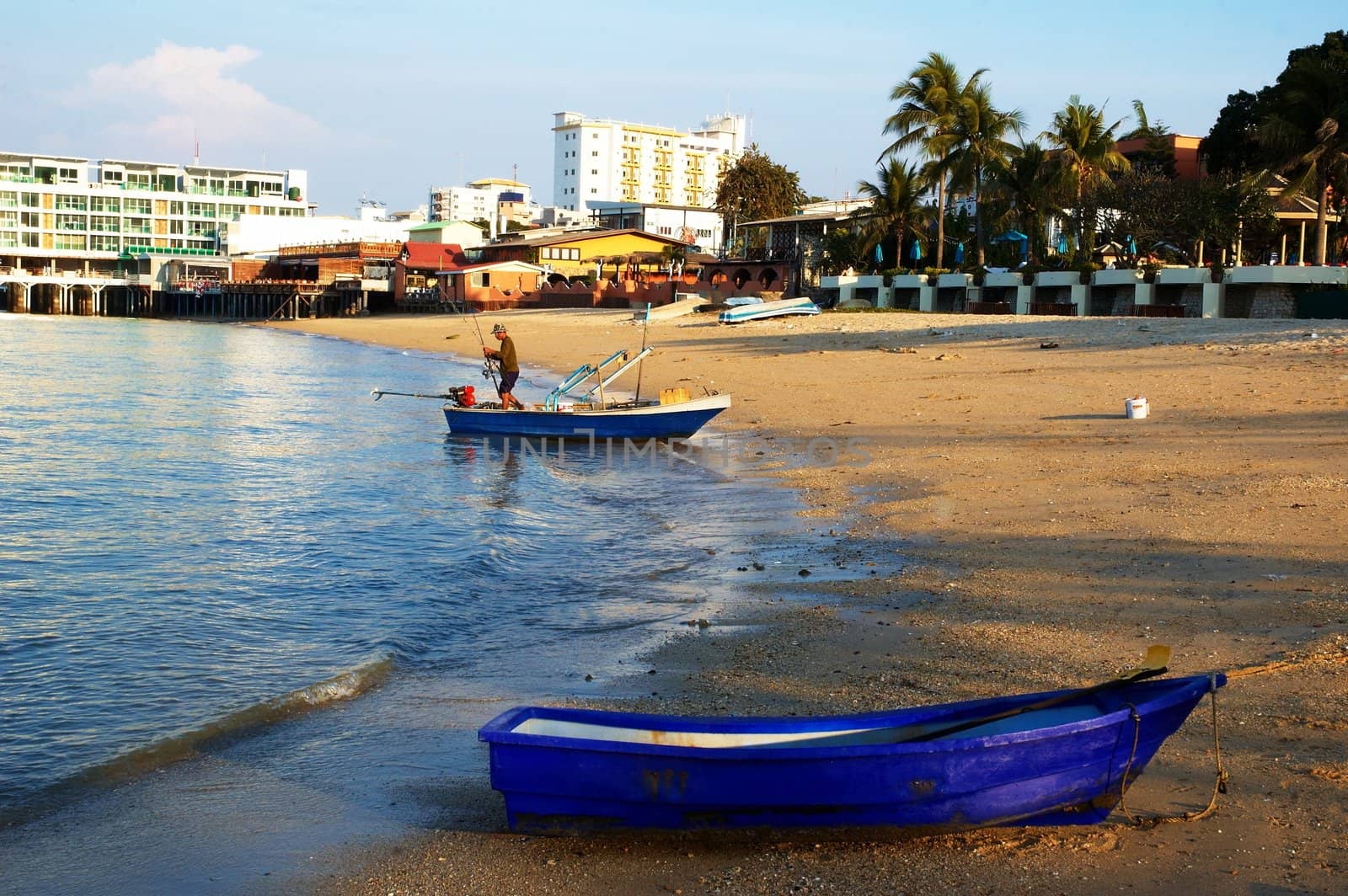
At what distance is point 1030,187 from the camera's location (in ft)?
159

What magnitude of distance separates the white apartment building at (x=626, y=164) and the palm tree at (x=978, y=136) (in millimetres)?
123937

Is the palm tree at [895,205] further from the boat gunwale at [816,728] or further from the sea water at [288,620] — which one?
the boat gunwale at [816,728]

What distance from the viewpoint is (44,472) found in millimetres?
18594

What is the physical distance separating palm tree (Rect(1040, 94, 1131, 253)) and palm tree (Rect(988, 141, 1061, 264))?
2.74 ft

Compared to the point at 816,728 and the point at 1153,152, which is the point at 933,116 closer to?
the point at 1153,152

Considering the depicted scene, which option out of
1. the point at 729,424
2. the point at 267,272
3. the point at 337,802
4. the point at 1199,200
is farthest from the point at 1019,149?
the point at 267,272

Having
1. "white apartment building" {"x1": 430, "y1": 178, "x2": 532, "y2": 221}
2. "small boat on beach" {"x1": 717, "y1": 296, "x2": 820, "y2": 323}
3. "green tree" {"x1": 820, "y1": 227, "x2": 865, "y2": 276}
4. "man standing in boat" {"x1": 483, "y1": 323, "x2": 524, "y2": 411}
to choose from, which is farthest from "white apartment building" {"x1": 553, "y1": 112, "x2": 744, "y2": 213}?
"man standing in boat" {"x1": 483, "y1": 323, "x2": 524, "y2": 411}

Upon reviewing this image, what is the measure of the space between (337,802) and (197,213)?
13882cm

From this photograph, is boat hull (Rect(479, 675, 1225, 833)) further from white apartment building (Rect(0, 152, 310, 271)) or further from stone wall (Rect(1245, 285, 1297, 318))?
white apartment building (Rect(0, 152, 310, 271))

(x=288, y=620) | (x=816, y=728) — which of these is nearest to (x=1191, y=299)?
(x=288, y=620)

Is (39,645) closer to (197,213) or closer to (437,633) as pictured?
(437,633)

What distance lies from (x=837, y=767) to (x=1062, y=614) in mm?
4127

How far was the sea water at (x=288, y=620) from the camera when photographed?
249 inches

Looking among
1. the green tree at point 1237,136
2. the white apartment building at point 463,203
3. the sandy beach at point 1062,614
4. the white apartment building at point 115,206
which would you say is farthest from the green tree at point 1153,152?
the white apartment building at point 463,203
